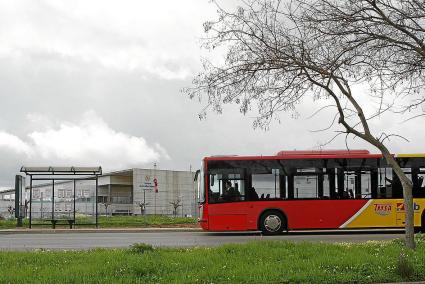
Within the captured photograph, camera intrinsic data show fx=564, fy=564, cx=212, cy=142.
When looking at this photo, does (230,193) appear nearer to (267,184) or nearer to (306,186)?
(267,184)

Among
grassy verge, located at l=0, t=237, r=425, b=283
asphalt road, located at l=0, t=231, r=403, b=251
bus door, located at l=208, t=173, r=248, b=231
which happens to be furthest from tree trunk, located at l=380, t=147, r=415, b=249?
bus door, located at l=208, t=173, r=248, b=231

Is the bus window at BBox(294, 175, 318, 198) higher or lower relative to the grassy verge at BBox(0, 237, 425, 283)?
higher

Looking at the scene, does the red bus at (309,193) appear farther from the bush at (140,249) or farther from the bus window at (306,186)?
the bush at (140,249)

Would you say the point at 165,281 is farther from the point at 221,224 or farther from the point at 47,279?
the point at 221,224

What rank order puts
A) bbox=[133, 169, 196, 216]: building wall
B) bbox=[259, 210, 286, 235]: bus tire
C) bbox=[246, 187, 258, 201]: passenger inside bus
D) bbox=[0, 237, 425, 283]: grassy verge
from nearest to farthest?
bbox=[0, 237, 425, 283]: grassy verge, bbox=[259, 210, 286, 235]: bus tire, bbox=[246, 187, 258, 201]: passenger inside bus, bbox=[133, 169, 196, 216]: building wall

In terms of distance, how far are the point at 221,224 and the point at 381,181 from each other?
617 centimetres

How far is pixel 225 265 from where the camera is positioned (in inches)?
373

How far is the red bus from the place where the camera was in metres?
20.9

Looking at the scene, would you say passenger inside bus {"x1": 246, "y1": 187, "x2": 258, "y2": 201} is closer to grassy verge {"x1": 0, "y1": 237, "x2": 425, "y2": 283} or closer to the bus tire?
the bus tire

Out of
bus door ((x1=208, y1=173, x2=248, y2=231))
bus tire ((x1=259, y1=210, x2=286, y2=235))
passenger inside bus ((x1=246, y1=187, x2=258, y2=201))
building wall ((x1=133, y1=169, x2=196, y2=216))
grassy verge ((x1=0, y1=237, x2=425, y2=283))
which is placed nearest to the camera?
grassy verge ((x1=0, y1=237, x2=425, y2=283))

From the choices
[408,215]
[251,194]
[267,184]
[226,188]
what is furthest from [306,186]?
[408,215]

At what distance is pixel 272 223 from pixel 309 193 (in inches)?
71.4

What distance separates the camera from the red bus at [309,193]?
2091 centimetres

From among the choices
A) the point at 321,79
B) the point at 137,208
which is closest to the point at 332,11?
the point at 321,79
